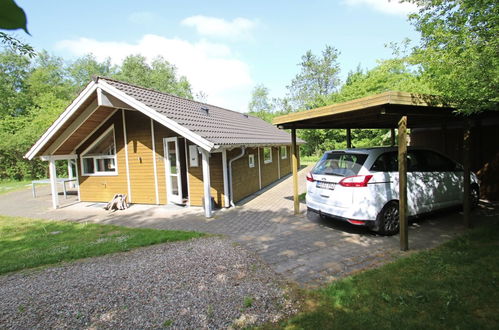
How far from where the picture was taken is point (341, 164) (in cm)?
619

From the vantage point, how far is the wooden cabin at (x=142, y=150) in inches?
350

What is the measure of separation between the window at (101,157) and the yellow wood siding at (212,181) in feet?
11.5

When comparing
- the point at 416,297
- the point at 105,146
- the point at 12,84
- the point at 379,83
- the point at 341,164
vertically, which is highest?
the point at 12,84

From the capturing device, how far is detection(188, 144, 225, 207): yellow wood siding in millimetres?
9422

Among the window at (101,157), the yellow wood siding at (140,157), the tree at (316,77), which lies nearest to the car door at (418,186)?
the yellow wood siding at (140,157)

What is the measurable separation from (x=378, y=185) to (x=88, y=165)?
11178 mm

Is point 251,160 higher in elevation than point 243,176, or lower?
higher

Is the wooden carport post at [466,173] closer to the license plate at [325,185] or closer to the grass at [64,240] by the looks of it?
the license plate at [325,185]

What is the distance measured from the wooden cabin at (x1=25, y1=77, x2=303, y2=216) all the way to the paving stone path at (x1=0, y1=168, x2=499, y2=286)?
0.79 metres

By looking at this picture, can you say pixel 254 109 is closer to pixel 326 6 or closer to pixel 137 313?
pixel 326 6

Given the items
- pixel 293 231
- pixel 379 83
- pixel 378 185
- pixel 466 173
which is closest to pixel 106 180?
pixel 293 231

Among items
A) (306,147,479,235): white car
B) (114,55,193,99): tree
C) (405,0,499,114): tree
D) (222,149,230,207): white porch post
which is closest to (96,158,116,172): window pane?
(222,149,230,207): white porch post

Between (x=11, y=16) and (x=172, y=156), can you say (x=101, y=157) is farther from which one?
(x=11, y=16)

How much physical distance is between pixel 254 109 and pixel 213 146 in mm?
55795
